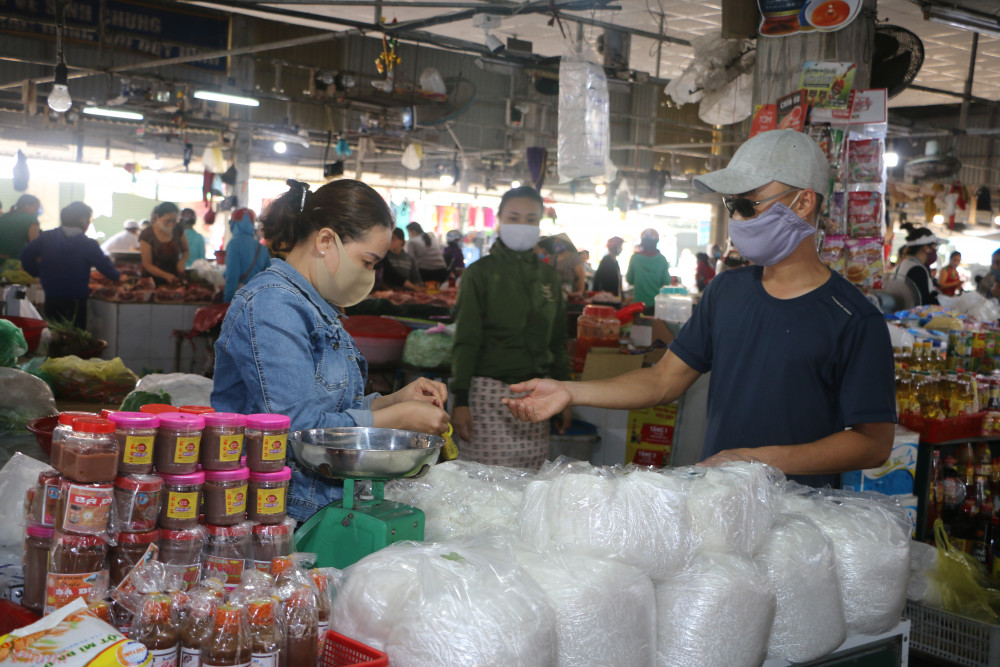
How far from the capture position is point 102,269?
26.5ft

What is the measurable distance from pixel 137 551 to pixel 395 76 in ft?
31.9

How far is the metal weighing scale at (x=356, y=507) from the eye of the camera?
178 centimetres

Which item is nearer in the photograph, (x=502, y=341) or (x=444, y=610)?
(x=444, y=610)

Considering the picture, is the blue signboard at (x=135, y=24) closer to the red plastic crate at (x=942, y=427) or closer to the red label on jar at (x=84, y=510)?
the red plastic crate at (x=942, y=427)

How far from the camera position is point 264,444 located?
1715 mm

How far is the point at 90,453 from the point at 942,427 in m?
3.94

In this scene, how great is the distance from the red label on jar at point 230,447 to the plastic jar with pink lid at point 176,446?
1.8 inches

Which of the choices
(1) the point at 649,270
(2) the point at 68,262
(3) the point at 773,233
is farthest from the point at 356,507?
(1) the point at 649,270

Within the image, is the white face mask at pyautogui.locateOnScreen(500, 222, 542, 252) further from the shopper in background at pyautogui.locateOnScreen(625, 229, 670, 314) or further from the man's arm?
the shopper in background at pyautogui.locateOnScreen(625, 229, 670, 314)

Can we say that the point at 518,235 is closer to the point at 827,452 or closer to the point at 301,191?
the point at 301,191

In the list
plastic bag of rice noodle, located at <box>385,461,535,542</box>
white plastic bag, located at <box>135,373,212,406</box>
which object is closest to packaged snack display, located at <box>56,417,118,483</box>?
plastic bag of rice noodle, located at <box>385,461,535,542</box>

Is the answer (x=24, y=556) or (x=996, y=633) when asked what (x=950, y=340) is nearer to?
(x=996, y=633)

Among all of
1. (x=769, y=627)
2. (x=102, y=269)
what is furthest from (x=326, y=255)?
(x=102, y=269)

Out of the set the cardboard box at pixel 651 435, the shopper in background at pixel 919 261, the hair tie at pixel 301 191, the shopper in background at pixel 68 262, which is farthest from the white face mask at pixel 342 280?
the shopper in background at pixel 919 261
